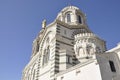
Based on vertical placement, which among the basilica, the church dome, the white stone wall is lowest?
the white stone wall

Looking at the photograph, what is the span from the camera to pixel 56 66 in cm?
2238

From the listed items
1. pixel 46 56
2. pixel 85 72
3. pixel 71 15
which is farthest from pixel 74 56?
pixel 71 15

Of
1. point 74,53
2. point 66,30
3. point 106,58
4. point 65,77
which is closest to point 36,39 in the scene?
point 66,30

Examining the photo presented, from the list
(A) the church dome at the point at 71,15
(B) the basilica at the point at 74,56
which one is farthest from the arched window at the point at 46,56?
(A) the church dome at the point at 71,15

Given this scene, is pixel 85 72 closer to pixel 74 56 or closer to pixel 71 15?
pixel 74 56

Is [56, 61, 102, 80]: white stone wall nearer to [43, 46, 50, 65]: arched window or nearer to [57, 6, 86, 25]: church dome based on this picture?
[43, 46, 50, 65]: arched window

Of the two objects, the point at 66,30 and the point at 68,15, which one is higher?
the point at 68,15

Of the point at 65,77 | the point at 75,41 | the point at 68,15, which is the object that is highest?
the point at 68,15

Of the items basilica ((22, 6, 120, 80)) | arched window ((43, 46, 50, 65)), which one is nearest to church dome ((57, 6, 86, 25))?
basilica ((22, 6, 120, 80))

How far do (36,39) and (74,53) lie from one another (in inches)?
770

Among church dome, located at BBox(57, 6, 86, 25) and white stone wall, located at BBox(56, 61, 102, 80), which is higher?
church dome, located at BBox(57, 6, 86, 25)

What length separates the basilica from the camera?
54.7 feet

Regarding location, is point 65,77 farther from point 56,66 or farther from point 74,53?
point 74,53

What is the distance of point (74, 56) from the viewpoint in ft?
80.6
